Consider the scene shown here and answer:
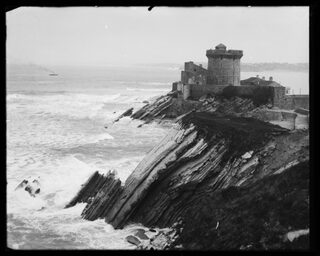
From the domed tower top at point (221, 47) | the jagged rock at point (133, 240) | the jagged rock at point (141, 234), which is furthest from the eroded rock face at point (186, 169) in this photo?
the domed tower top at point (221, 47)

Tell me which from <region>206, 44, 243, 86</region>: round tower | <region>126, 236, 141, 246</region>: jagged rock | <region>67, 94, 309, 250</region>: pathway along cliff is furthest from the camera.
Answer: <region>206, 44, 243, 86</region>: round tower

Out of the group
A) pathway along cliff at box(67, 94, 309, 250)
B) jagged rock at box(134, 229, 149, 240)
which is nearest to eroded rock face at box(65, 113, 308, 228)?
pathway along cliff at box(67, 94, 309, 250)

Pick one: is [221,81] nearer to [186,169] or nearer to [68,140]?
[186,169]

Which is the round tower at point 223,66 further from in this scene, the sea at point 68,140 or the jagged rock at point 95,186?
the jagged rock at point 95,186

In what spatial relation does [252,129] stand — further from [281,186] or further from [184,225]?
[184,225]

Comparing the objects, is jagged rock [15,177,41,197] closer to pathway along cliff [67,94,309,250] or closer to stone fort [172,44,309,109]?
pathway along cliff [67,94,309,250]

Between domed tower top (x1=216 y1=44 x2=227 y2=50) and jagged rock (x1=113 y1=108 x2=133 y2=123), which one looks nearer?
domed tower top (x1=216 y1=44 x2=227 y2=50)
